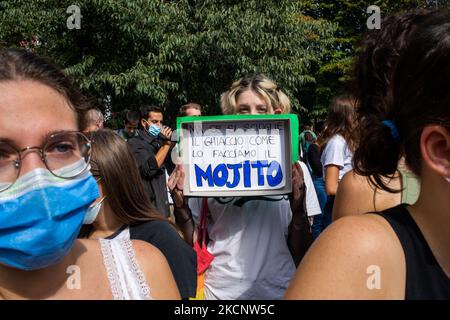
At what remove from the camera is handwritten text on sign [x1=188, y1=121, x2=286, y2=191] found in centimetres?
291

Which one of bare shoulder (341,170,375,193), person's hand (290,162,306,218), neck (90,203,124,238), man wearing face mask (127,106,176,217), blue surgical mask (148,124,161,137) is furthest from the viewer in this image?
blue surgical mask (148,124,161,137)

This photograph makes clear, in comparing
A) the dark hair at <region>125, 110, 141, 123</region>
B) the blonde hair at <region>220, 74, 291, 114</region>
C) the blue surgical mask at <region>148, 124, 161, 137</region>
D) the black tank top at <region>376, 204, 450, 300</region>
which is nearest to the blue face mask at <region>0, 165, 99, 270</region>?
the black tank top at <region>376, 204, 450, 300</region>

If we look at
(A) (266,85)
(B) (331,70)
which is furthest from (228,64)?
(B) (331,70)

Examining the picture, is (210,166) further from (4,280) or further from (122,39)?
(122,39)

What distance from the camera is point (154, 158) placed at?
5.96 metres

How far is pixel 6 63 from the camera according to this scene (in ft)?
5.19

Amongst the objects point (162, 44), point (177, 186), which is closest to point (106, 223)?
point (177, 186)

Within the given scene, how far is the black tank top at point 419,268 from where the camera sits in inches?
50.1

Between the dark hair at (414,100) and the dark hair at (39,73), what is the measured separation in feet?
3.01

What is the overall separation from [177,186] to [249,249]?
53 cm

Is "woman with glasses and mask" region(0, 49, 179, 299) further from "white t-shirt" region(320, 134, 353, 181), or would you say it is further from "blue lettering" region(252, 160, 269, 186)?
"white t-shirt" region(320, 134, 353, 181)

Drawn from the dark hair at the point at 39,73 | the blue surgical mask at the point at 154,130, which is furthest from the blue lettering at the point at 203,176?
the blue surgical mask at the point at 154,130

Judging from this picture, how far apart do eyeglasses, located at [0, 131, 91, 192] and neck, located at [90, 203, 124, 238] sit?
1.14 m

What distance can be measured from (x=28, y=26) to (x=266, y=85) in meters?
10.7
